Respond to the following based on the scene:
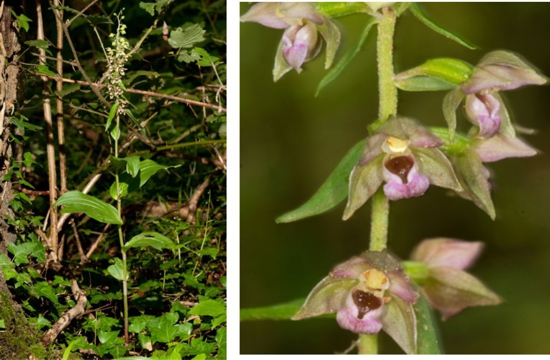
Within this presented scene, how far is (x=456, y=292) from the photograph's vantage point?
1694mm

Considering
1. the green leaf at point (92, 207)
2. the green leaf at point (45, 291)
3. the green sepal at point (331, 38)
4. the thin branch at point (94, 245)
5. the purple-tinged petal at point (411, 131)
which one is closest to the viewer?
the purple-tinged petal at point (411, 131)

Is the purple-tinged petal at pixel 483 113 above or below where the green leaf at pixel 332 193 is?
above

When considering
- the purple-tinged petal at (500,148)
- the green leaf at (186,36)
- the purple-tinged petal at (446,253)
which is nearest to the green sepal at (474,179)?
the purple-tinged petal at (500,148)

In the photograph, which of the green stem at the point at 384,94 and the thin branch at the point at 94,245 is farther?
the thin branch at the point at 94,245

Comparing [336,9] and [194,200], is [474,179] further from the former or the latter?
[194,200]

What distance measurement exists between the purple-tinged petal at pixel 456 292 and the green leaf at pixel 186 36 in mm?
1020

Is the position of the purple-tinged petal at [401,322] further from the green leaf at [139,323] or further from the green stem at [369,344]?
the green leaf at [139,323]

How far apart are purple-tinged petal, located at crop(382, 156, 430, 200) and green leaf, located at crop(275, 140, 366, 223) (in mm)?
85

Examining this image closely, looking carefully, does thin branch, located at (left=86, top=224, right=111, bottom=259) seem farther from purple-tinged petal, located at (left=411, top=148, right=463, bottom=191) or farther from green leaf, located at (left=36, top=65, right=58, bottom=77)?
purple-tinged petal, located at (left=411, top=148, right=463, bottom=191)

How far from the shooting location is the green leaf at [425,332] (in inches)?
64.5

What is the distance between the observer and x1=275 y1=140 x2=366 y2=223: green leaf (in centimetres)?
165

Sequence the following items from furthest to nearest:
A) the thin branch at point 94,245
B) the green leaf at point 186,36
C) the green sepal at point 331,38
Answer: the thin branch at point 94,245 < the green leaf at point 186,36 < the green sepal at point 331,38

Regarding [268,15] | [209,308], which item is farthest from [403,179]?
[209,308]

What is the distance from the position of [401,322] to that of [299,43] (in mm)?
731
